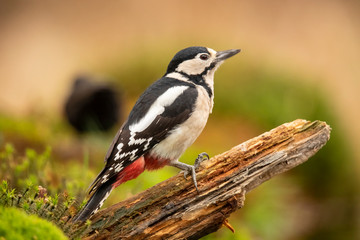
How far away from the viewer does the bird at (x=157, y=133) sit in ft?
11.1

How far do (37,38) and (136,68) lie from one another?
742 centimetres

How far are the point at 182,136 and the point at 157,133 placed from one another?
175mm

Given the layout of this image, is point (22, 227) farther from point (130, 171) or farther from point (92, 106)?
point (92, 106)

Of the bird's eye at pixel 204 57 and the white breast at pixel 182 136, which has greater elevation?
the bird's eye at pixel 204 57

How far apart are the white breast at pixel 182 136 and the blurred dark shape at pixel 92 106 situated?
3.36 meters

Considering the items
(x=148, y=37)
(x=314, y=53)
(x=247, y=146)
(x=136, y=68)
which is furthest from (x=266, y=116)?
(x=314, y=53)

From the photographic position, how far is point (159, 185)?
3348mm

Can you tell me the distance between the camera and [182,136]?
360cm

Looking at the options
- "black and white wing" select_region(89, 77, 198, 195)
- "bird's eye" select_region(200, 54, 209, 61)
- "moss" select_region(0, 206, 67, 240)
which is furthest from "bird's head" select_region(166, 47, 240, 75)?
"moss" select_region(0, 206, 67, 240)

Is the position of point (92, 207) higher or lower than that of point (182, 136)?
lower

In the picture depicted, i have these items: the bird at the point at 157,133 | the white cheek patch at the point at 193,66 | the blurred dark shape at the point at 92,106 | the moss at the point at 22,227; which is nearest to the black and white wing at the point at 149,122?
the bird at the point at 157,133

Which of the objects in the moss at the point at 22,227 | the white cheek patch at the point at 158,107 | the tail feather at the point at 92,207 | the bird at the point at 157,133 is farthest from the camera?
the white cheek patch at the point at 158,107

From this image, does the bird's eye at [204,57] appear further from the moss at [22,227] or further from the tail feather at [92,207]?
the moss at [22,227]

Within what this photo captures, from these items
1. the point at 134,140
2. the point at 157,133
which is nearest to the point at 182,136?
the point at 157,133
